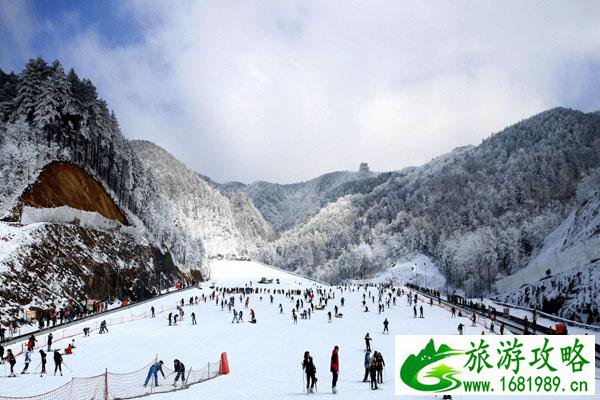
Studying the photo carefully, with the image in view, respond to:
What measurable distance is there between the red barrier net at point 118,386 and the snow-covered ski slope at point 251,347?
2.37ft

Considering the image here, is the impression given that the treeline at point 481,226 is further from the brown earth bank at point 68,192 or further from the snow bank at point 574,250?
the brown earth bank at point 68,192

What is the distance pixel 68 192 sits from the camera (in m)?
48.7

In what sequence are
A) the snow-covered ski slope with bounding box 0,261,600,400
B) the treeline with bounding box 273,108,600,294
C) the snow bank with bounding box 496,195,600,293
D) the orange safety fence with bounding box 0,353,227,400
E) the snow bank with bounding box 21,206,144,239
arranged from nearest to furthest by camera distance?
the orange safety fence with bounding box 0,353,227,400 < the snow-covered ski slope with bounding box 0,261,600,400 < the snow bank with bounding box 21,206,144,239 < the snow bank with bounding box 496,195,600,293 < the treeline with bounding box 273,108,600,294

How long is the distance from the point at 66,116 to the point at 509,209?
5795 inches

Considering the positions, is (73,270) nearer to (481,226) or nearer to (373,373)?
(373,373)

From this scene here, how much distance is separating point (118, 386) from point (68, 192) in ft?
126

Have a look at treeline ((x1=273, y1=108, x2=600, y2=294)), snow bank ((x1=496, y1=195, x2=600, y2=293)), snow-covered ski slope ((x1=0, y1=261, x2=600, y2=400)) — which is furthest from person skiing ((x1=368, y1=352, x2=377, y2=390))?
treeline ((x1=273, y1=108, x2=600, y2=294))

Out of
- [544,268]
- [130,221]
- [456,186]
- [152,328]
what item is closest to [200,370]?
[152,328]

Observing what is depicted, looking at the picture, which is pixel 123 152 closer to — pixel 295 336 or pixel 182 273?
pixel 182 273

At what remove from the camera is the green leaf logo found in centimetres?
1226

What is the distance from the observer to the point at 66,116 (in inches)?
2210

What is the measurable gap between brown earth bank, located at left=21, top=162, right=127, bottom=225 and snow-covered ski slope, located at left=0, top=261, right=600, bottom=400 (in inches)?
601

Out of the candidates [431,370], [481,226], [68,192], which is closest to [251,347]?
[431,370]

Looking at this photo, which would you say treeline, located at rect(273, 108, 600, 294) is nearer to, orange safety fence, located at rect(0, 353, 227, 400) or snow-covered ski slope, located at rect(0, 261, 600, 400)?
→ snow-covered ski slope, located at rect(0, 261, 600, 400)
